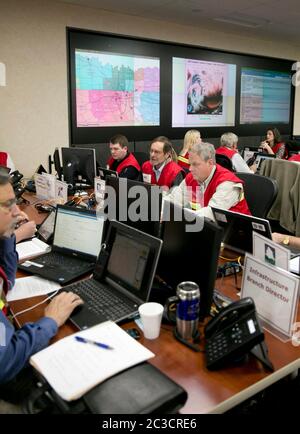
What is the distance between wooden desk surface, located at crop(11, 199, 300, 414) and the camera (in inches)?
41.4

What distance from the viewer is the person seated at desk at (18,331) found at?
117cm

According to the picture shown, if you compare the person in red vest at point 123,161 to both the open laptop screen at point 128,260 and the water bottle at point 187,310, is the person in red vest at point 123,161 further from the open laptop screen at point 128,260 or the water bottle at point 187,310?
the water bottle at point 187,310

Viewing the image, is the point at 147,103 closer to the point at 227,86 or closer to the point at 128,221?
the point at 227,86

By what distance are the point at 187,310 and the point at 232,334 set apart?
163 millimetres

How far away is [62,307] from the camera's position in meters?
1.46

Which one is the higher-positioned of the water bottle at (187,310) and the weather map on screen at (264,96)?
the weather map on screen at (264,96)

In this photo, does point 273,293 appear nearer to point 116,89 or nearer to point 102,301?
point 102,301

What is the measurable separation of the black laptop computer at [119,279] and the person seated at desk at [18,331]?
0.06 meters

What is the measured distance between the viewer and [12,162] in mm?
4648

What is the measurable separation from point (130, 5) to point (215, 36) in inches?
79.8

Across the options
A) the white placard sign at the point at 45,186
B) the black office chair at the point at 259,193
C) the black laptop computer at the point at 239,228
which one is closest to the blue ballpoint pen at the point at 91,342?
the black laptop computer at the point at 239,228

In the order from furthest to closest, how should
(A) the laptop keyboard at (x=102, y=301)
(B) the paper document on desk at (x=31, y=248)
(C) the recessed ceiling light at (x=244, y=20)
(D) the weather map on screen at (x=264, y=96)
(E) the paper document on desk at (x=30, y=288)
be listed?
(D) the weather map on screen at (x=264, y=96), (C) the recessed ceiling light at (x=244, y=20), (B) the paper document on desk at (x=31, y=248), (E) the paper document on desk at (x=30, y=288), (A) the laptop keyboard at (x=102, y=301)

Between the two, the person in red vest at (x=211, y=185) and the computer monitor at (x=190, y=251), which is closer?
the computer monitor at (x=190, y=251)
